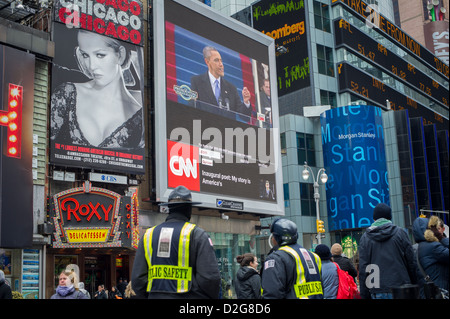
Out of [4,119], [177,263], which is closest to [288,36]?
[4,119]

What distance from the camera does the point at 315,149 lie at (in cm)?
5691

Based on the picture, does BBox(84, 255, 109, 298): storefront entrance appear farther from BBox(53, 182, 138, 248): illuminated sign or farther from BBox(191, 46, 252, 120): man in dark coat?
BBox(191, 46, 252, 120): man in dark coat

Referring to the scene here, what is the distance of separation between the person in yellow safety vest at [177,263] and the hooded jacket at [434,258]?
3.40 m

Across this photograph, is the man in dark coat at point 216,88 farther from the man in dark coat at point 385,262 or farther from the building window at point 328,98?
the man in dark coat at point 385,262

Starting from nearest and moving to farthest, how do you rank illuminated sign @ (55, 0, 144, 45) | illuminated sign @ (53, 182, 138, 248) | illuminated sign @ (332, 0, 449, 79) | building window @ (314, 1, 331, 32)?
illuminated sign @ (53, 182, 138, 248) → illuminated sign @ (55, 0, 144, 45) → building window @ (314, 1, 331, 32) → illuminated sign @ (332, 0, 449, 79)

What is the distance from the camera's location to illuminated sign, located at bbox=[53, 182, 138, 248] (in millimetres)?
26536

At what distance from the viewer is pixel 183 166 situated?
1282 inches

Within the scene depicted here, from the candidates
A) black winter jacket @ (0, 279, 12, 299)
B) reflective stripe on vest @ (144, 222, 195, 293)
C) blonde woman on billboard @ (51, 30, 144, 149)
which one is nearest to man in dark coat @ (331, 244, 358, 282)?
reflective stripe on vest @ (144, 222, 195, 293)

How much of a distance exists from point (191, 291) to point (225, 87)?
31.7 meters

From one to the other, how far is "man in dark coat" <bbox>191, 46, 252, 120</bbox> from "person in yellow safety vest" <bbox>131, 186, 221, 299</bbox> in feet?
94.2

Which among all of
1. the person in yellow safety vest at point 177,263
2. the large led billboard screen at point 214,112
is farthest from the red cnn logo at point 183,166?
the person in yellow safety vest at point 177,263

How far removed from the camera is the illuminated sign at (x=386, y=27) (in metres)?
61.8
